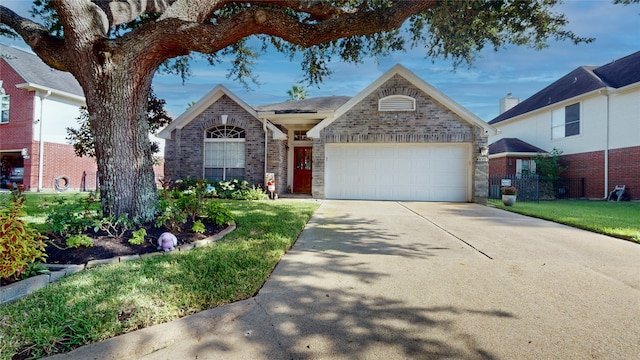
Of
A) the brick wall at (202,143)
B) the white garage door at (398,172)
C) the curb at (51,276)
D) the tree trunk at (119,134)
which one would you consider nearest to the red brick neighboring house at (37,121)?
the brick wall at (202,143)

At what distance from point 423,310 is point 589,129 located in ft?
56.7

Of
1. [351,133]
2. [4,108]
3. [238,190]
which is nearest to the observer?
[351,133]

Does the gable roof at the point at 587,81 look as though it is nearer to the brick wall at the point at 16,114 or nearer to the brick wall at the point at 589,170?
the brick wall at the point at 589,170

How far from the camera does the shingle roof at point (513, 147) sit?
644 inches

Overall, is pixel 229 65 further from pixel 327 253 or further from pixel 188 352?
pixel 188 352

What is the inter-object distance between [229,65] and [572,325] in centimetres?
982

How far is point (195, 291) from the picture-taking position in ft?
9.36

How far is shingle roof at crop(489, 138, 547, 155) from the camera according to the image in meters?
16.4

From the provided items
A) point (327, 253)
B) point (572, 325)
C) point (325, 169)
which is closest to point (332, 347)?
point (572, 325)

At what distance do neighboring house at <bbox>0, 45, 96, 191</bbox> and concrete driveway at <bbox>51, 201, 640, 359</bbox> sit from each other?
1784 centimetres

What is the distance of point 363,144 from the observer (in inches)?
494

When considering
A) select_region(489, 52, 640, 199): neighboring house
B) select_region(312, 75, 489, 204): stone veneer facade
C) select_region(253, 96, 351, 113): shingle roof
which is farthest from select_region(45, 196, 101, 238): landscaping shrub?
select_region(489, 52, 640, 199): neighboring house

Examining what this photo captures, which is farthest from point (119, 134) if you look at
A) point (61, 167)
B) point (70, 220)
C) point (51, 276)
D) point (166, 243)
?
point (61, 167)

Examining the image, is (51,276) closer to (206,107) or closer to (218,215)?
(218,215)
